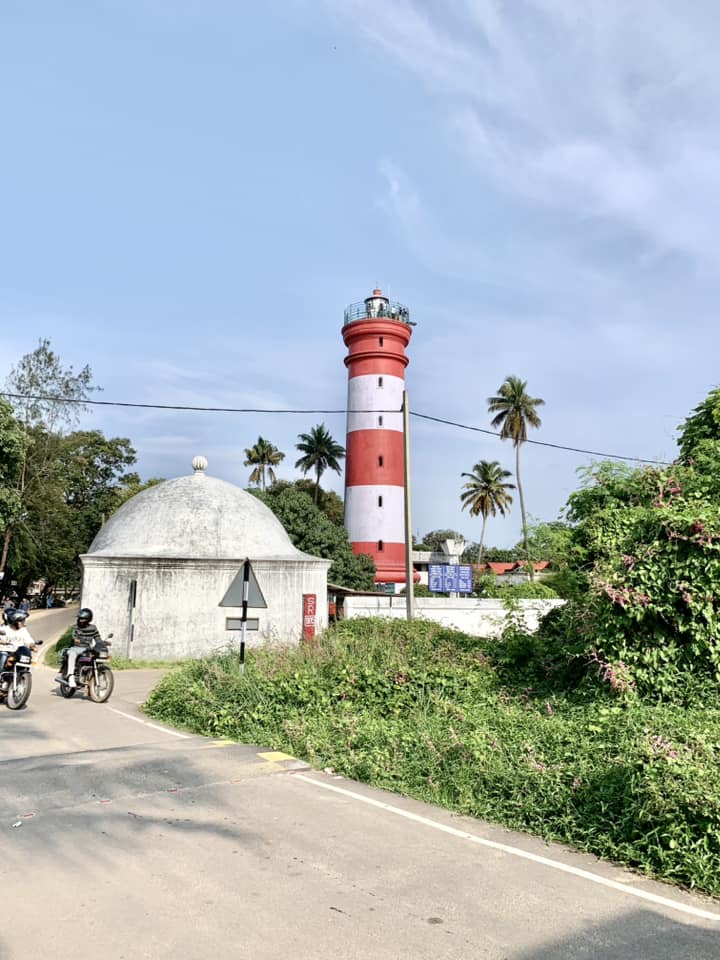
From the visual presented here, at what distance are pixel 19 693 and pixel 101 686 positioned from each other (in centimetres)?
151

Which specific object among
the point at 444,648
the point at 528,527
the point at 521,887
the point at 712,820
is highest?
the point at 528,527

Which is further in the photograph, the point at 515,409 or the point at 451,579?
the point at 515,409

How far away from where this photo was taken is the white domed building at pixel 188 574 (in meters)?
21.5

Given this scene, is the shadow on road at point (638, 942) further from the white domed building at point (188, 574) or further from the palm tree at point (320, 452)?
the palm tree at point (320, 452)

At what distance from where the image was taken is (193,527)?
2356 centimetres

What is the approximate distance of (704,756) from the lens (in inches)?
229

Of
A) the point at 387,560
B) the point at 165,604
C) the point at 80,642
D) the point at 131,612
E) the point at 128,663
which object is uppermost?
the point at 387,560

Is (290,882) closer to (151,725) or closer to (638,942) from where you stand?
(638,942)

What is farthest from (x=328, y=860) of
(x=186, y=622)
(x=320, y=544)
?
(x=320, y=544)

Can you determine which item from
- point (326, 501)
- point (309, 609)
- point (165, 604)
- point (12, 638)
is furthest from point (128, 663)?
point (326, 501)

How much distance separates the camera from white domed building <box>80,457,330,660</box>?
21.5m

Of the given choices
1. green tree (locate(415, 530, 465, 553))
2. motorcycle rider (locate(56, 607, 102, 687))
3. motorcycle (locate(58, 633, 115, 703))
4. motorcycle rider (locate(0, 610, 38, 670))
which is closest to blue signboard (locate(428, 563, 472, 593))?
motorcycle rider (locate(56, 607, 102, 687))

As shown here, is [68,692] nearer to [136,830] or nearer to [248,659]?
[248,659]

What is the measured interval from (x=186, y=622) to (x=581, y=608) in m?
14.5
